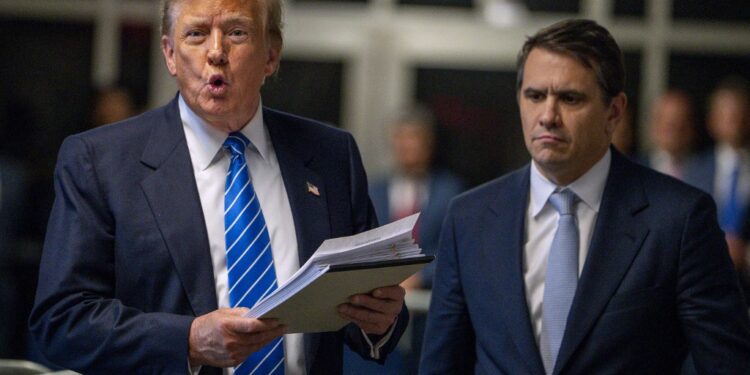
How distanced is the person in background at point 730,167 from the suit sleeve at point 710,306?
260 centimetres

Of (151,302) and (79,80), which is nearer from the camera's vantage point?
(151,302)

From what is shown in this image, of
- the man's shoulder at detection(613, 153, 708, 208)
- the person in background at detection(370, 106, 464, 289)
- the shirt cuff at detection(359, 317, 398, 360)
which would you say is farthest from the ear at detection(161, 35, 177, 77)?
the person in background at detection(370, 106, 464, 289)

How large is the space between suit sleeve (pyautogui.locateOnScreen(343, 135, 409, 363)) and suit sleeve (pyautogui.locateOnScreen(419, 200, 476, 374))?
356mm

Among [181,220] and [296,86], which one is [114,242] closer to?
[181,220]

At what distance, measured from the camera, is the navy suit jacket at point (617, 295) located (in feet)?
9.86

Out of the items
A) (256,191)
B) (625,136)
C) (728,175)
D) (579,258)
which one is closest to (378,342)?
(256,191)

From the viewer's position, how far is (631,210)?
3.16 meters

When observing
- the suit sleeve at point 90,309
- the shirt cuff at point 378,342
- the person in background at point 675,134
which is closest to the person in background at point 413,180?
the person in background at point 675,134

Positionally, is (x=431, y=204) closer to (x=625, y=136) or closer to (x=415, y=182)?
(x=415, y=182)

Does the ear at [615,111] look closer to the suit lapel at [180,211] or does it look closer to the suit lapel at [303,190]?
the suit lapel at [303,190]

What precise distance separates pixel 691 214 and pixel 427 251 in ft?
9.51

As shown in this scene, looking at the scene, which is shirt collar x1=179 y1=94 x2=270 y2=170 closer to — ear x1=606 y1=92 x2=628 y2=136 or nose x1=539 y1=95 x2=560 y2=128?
nose x1=539 y1=95 x2=560 y2=128

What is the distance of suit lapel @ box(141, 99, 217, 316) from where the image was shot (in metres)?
→ 2.60

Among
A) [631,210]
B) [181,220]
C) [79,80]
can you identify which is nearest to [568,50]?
[631,210]
